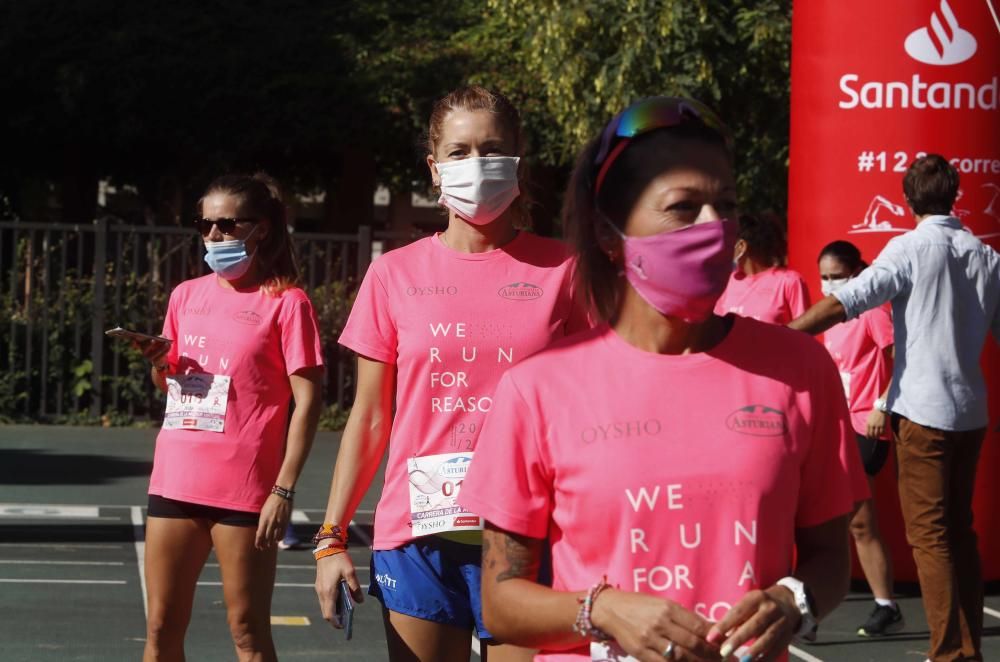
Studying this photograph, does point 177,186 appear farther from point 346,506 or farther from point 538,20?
point 346,506

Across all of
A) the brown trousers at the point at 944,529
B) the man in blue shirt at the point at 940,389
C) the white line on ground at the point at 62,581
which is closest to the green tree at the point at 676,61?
the white line on ground at the point at 62,581

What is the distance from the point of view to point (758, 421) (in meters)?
2.51

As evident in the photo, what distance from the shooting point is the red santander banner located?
8.32m

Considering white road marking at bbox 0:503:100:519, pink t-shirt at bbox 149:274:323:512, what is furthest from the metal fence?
pink t-shirt at bbox 149:274:323:512

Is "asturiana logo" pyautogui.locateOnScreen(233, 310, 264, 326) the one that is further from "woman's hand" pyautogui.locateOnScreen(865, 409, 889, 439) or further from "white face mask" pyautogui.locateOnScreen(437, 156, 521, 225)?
"woman's hand" pyautogui.locateOnScreen(865, 409, 889, 439)

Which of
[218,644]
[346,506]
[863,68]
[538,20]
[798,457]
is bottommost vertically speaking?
[218,644]

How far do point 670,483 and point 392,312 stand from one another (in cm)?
162

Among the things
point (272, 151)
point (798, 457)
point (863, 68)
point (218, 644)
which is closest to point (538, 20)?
point (272, 151)

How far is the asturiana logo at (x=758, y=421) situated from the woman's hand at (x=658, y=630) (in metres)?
0.30

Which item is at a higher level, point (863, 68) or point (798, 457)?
point (863, 68)

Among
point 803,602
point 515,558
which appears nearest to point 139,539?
point 515,558

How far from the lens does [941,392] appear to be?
648 cm

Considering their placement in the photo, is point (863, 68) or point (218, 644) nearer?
point (218, 644)

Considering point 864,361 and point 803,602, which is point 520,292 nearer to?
point 803,602
